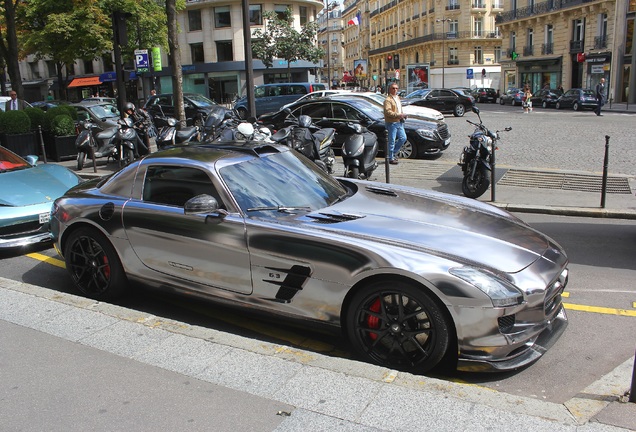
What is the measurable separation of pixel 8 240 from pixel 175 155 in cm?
304

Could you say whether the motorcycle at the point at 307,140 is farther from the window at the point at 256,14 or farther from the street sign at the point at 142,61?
the window at the point at 256,14

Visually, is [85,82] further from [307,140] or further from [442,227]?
[442,227]

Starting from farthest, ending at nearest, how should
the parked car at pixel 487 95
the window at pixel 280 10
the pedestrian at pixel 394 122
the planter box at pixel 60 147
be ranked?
the window at pixel 280 10 < the parked car at pixel 487 95 < the planter box at pixel 60 147 < the pedestrian at pixel 394 122

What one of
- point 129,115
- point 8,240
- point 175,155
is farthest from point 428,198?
point 129,115

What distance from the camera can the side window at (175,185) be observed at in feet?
16.1

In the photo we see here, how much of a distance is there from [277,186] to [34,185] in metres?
4.42

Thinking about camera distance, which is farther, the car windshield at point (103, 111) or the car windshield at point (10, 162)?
the car windshield at point (103, 111)

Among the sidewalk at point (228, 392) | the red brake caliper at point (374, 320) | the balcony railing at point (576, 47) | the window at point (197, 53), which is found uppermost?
the window at point (197, 53)

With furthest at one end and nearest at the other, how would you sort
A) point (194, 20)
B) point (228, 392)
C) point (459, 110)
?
point (194, 20), point (459, 110), point (228, 392)

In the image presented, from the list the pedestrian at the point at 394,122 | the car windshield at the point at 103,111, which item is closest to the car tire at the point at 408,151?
the pedestrian at the point at 394,122

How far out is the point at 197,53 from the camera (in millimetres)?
54469

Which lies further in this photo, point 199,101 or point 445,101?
point 445,101

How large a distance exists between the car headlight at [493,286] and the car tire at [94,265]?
10.4 feet

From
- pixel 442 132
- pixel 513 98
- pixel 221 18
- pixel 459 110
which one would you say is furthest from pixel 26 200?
pixel 221 18
